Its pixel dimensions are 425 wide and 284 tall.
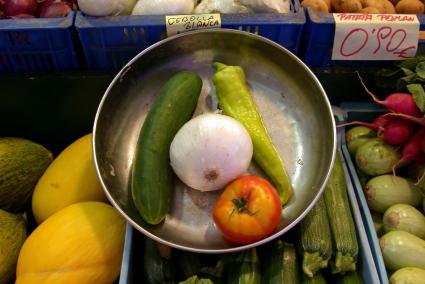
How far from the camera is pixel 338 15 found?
3.49ft

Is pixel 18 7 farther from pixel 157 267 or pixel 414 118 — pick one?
pixel 414 118

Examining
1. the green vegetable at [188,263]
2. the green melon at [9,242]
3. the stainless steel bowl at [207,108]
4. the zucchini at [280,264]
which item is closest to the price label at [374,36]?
the stainless steel bowl at [207,108]

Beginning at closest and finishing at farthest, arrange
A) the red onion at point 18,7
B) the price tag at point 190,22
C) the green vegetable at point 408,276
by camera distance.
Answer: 1. the green vegetable at point 408,276
2. the price tag at point 190,22
3. the red onion at point 18,7

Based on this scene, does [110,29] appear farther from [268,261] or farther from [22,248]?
[268,261]

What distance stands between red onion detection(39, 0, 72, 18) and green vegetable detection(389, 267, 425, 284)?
3.23ft

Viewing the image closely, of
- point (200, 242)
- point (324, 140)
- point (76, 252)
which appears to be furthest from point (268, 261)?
point (76, 252)

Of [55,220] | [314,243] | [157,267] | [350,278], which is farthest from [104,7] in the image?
[350,278]

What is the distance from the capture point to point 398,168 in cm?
115

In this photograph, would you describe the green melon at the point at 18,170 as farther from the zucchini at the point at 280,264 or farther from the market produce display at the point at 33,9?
the zucchini at the point at 280,264

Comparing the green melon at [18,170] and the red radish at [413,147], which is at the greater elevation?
→ the red radish at [413,147]

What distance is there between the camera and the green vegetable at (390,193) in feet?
3.50

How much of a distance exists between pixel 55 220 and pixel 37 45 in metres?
0.42

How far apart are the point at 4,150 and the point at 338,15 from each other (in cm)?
87

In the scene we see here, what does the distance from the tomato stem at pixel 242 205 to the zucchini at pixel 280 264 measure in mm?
198
